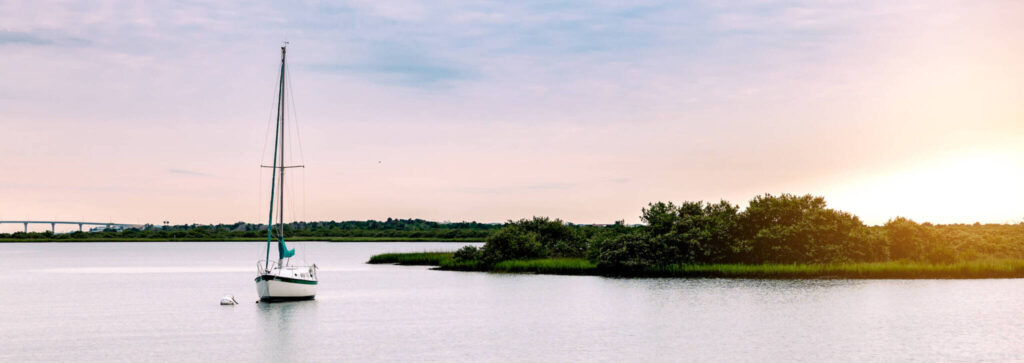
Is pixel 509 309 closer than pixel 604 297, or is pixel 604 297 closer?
pixel 509 309

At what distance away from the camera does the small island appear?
90062 mm

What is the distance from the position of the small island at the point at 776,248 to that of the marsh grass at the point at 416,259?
85.9ft

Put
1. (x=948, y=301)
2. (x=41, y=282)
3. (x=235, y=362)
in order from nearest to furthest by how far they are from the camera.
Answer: (x=235, y=362) < (x=948, y=301) < (x=41, y=282)

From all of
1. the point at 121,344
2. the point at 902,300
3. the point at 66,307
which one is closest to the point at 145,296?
the point at 66,307

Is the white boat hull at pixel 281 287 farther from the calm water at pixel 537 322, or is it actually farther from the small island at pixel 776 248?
the small island at pixel 776 248

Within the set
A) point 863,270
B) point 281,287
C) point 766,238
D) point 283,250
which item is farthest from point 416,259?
point 283,250

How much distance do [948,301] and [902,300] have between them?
307 cm

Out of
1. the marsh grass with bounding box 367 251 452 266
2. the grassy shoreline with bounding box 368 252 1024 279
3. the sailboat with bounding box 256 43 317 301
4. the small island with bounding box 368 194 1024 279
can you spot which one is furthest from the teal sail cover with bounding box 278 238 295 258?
the marsh grass with bounding box 367 251 452 266

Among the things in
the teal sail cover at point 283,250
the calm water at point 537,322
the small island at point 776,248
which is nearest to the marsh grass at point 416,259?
the small island at point 776,248

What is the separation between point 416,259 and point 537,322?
236 feet

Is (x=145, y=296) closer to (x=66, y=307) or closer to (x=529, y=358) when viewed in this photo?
(x=66, y=307)

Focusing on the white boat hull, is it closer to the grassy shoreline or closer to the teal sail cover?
the teal sail cover

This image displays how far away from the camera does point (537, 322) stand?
5978cm

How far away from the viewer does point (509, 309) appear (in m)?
67.4
